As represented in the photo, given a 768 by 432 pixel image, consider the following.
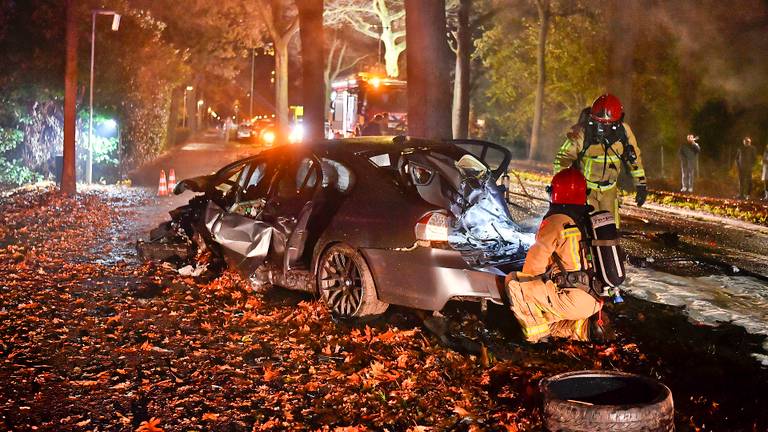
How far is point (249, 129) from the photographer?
53.3 metres

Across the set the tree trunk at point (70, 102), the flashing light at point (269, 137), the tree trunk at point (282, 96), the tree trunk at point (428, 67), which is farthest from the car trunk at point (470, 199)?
the flashing light at point (269, 137)

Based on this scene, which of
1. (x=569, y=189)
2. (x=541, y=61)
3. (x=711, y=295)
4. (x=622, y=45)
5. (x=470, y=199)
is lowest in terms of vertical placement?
(x=711, y=295)

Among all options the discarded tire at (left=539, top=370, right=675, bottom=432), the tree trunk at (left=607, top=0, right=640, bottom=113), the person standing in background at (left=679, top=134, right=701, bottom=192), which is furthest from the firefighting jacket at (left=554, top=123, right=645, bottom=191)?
the tree trunk at (left=607, top=0, right=640, bottom=113)

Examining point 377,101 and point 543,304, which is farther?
point 377,101

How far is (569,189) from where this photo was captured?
18.6 feet

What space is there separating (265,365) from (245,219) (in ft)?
8.33

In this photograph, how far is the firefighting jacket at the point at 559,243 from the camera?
559cm

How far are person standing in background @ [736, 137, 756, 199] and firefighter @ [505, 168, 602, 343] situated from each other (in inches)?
574

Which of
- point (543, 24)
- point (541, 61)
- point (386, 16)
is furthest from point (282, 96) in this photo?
point (543, 24)

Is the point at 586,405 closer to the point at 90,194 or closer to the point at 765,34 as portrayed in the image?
the point at 90,194

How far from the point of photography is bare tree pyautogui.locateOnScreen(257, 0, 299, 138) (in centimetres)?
4191

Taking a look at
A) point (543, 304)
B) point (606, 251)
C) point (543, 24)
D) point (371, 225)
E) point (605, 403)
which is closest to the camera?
point (605, 403)

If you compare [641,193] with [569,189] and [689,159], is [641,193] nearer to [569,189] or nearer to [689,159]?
[569,189]

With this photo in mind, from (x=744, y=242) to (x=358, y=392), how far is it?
29.1ft
